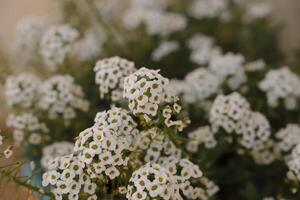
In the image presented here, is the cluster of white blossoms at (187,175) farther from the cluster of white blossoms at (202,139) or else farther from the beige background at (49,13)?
the beige background at (49,13)

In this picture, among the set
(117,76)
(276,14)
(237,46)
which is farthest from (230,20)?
(117,76)

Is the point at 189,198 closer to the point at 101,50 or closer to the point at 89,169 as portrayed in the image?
the point at 89,169

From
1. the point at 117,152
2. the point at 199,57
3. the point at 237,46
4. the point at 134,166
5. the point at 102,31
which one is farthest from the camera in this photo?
the point at 237,46

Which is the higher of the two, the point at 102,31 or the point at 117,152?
the point at 102,31

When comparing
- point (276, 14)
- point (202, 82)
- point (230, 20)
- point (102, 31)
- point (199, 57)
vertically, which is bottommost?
point (202, 82)

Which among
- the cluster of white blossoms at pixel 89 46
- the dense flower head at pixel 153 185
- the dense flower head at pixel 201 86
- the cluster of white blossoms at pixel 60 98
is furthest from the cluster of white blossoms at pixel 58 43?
the dense flower head at pixel 153 185

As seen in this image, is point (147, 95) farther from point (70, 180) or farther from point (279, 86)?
point (279, 86)
